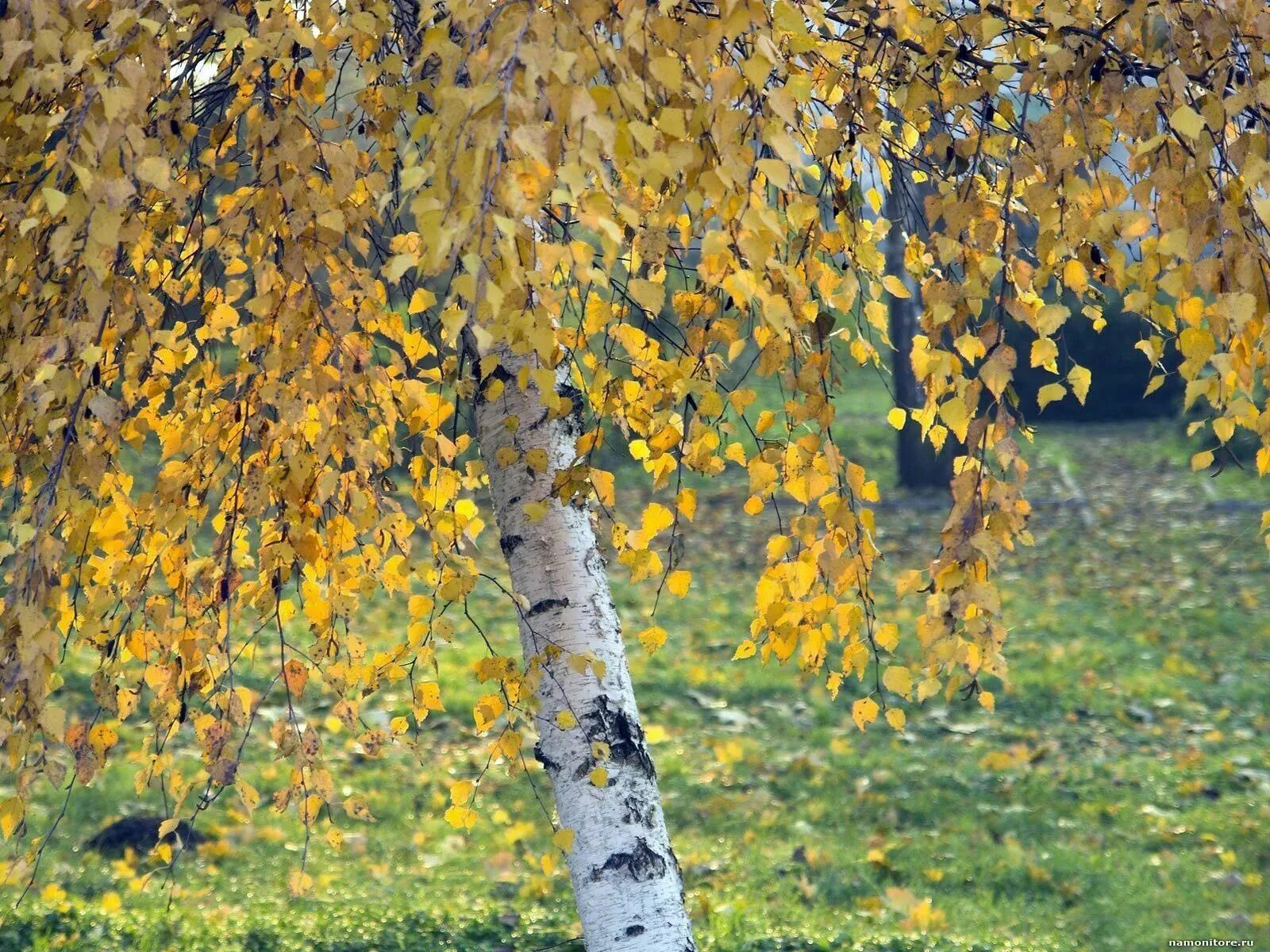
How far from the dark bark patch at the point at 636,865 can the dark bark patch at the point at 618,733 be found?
0.16 metres

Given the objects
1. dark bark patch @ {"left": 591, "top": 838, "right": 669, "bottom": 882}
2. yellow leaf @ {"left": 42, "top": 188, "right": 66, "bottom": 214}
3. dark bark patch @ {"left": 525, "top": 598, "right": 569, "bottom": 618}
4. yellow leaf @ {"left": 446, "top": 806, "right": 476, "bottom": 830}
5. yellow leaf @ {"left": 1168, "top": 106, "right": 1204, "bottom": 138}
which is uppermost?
yellow leaf @ {"left": 1168, "top": 106, "right": 1204, "bottom": 138}

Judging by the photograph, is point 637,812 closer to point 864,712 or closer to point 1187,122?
point 864,712

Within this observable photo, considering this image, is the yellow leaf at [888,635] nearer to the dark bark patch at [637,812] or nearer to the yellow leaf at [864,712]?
the yellow leaf at [864,712]

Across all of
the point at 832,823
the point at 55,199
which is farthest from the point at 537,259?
the point at 832,823

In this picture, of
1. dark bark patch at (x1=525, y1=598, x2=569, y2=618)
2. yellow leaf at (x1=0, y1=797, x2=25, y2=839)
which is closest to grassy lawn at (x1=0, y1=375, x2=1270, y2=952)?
dark bark patch at (x1=525, y1=598, x2=569, y2=618)

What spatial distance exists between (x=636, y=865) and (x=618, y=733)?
0.27 meters

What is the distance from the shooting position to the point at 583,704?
2.58 meters

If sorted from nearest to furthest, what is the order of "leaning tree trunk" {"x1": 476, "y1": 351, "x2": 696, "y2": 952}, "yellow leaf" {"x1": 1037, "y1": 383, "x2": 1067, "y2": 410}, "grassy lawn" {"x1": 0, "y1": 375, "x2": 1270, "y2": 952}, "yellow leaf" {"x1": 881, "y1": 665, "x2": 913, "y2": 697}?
1. "yellow leaf" {"x1": 1037, "y1": 383, "x2": 1067, "y2": 410}
2. "yellow leaf" {"x1": 881, "y1": 665, "x2": 913, "y2": 697}
3. "leaning tree trunk" {"x1": 476, "y1": 351, "x2": 696, "y2": 952}
4. "grassy lawn" {"x1": 0, "y1": 375, "x2": 1270, "y2": 952}

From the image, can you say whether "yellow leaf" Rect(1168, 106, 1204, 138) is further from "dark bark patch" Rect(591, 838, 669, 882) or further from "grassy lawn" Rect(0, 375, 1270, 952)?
"grassy lawn" Rect(0, 375, 1270, 952)

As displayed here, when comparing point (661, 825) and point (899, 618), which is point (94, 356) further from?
point (899, 618)

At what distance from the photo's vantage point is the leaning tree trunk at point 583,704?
253 cm

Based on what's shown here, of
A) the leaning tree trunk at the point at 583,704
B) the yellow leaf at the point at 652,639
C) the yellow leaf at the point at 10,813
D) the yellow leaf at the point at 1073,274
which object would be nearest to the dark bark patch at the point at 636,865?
the leaning tree trunk at the point at 583,704

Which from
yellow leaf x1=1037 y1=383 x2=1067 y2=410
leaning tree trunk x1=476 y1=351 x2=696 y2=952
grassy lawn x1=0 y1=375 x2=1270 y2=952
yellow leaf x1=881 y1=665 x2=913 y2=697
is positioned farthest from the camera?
grassy lawn x1=0 y1=375 x2=1270 y2=952

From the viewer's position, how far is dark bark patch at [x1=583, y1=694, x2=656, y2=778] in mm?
2568
